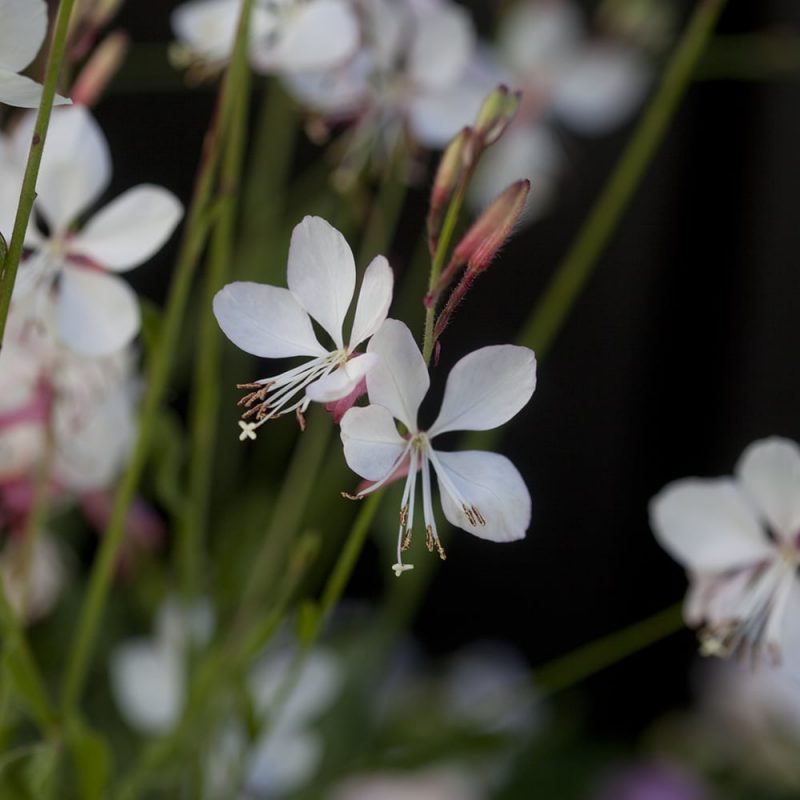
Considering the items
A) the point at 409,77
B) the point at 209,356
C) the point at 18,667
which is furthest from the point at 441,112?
the point at 18,667

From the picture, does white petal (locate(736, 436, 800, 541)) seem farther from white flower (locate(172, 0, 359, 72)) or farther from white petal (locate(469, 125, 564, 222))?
white petal (locate(469, 125, 564, 222))

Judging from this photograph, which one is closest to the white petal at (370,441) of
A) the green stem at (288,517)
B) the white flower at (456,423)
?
the white flower at (456,423)

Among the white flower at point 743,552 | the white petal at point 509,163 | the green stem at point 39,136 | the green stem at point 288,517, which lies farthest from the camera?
the white petal at point 509,163

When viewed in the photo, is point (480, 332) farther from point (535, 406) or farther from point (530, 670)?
point (530, 670)

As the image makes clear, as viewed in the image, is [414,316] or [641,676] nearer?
[414,316]

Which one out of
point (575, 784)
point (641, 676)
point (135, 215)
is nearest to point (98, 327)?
point (135, 215)

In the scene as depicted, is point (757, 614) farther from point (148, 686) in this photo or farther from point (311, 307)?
point (148, 686)

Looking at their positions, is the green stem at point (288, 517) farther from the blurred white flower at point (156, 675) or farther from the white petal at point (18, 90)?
the white petal at point (18, 90)
